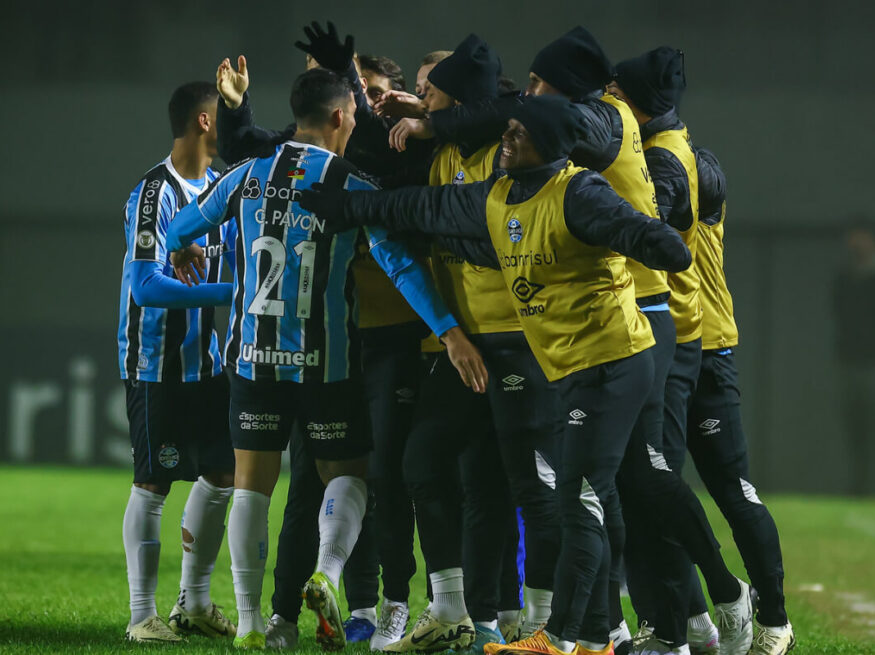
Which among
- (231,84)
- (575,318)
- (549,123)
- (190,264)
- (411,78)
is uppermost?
(411,78)

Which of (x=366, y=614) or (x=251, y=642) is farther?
(x=366, y=614)

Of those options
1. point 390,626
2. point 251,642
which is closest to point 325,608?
point 251,642

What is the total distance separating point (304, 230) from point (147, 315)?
Result: 0.95m

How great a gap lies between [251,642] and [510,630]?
95 cm

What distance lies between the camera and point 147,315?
455cm

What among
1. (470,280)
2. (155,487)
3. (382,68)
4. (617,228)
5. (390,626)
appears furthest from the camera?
(382,68)

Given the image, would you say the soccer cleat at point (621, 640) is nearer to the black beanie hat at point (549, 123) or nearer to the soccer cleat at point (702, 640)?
the soccer cleat at point (702, 640)

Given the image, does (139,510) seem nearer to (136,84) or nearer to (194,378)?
(194,378)

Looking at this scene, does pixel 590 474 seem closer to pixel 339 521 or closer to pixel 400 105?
pixel 339 521

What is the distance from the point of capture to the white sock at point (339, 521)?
3812 millimetres

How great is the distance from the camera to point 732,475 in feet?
13.7

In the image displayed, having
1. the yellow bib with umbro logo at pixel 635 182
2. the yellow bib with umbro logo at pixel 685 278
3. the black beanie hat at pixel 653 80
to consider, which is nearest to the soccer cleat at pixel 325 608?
the yellow bib with umbro logo at pixel 635 182

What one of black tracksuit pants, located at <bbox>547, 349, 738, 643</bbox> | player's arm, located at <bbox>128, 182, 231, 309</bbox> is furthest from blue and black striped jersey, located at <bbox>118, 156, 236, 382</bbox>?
black tracksuit pants, located at <bbox>547, 349, 738, 643</bbox>

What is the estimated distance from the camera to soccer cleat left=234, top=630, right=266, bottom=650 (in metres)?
3.80
